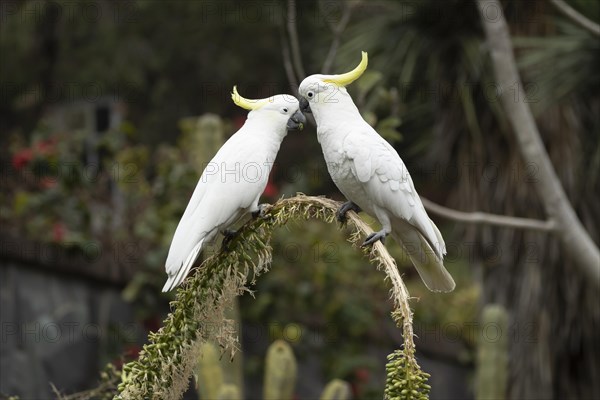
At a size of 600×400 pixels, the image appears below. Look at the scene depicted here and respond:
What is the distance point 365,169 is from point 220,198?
41 cm

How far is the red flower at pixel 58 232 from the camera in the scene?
466cm

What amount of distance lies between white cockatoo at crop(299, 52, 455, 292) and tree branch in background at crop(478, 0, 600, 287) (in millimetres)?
1416

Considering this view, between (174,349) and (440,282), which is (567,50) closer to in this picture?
(440,282)

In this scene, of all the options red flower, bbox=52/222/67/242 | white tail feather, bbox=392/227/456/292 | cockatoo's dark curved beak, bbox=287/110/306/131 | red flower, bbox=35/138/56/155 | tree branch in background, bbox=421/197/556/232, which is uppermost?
red flower, bbox=35/138/56/155

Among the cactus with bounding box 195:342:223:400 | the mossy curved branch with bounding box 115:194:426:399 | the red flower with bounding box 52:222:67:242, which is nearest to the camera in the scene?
the mossy curved branch with bounding box 115:194:426:399

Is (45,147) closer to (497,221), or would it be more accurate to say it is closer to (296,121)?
(497,221)

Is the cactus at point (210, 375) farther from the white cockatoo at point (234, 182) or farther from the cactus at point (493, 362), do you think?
the white cockatoo at point (234, 182)

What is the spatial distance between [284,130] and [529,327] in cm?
295

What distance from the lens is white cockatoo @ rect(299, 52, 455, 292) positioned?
246cm

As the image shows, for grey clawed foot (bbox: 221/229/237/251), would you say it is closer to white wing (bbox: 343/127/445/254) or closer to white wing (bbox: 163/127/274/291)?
white wing (bbox: 163/127/274/291)

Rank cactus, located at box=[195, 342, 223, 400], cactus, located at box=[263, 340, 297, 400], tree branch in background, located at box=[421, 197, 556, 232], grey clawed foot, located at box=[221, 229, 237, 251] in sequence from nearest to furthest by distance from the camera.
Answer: grey clawed foot, located at box=[221, 229, 237, 251] → cactus, located at box=[263, 340, 297, 400] → cactus, located at box=[195, 342, 223, 400] → tree branch in background, located at box=[421, 197, 556, 232]

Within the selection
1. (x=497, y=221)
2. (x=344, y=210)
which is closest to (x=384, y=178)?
(x=344, y=210)

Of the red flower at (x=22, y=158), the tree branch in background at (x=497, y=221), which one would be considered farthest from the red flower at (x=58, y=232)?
the tree branch in background at (x=497, y=221)

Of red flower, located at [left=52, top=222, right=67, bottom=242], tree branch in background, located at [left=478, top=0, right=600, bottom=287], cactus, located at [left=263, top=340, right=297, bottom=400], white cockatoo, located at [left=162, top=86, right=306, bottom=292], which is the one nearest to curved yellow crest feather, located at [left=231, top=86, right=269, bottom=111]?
white cockatoo, located at [left=162, top=86, right=306, bottom=292]
